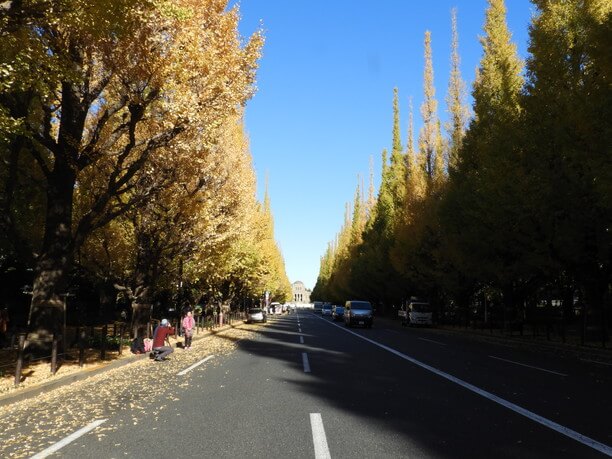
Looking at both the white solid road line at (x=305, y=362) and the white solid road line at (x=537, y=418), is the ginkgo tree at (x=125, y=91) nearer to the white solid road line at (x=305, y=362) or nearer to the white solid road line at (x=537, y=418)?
the white solid road line at (x=305, y=362)

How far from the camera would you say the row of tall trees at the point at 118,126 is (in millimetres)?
9281

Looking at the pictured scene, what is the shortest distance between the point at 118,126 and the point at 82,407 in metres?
8.82

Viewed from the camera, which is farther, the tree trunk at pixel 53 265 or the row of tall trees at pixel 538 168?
the row of tall trees at pixel 538 168

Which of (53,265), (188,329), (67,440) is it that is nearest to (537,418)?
(67,440)

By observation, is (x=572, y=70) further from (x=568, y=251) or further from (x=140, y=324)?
(x=140, y=324)

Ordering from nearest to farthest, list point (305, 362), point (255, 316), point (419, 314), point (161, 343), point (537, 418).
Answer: point (537, 418), point (305, 362), point (161, 343), point (419, 314), point (255, 316)

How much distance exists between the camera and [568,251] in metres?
20.3

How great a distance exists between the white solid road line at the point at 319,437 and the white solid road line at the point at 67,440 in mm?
2891

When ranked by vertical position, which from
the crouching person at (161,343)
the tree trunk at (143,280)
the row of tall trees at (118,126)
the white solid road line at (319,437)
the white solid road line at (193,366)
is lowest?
the white solid road line at (193,366)

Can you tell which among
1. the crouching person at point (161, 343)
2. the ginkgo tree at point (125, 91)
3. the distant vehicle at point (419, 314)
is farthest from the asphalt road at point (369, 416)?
the distant vehicle at point (419, 314)

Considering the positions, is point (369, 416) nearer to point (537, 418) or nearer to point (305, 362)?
point (537, 418)

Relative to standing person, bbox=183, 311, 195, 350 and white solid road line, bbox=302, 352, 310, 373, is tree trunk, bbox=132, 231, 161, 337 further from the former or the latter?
white solid road line, bbox=302, 352, 310, 373

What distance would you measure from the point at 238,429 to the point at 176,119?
851 centimetres

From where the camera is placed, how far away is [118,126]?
14555 mm
